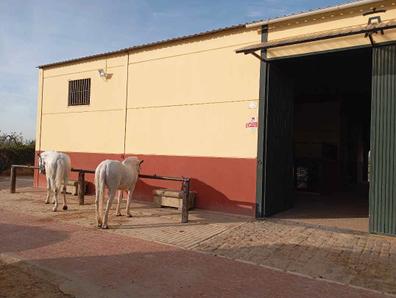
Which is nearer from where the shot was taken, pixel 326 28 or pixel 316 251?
pixel 316 251

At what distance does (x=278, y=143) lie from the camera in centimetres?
1110

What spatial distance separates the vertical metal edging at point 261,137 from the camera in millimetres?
10445

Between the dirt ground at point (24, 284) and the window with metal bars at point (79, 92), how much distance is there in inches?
392

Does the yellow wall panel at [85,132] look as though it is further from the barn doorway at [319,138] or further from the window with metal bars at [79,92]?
the barn doorway at [319,138]

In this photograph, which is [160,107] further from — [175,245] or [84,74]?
[175,245]

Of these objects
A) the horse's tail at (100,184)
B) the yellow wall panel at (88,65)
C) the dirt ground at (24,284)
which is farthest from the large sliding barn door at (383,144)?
the yellow wall panel at (88,65)

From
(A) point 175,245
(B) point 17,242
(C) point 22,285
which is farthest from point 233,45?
(C) point 22,285

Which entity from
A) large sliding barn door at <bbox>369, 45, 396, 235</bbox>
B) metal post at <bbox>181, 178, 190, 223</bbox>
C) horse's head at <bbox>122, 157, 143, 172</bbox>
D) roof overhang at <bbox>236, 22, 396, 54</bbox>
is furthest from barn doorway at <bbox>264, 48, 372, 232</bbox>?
horse's head at <bbox>122, 157, 143, 172</bbox>

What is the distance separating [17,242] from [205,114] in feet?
19.8

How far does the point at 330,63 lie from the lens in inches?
448

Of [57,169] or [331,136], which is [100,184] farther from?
[331,136]

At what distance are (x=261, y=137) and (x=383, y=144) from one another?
2.93 metres

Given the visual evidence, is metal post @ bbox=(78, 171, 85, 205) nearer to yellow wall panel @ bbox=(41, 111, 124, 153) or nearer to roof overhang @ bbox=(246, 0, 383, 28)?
yellow wall panel @ bbox=(41, 111, 124, 153)

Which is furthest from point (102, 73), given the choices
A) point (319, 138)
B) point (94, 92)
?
point (319, 138)
